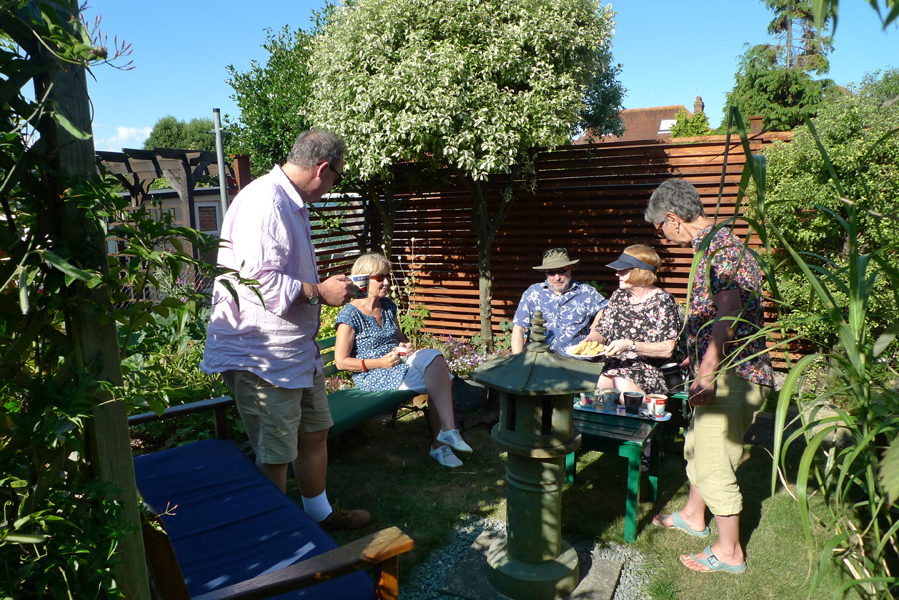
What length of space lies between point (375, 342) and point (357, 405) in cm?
49

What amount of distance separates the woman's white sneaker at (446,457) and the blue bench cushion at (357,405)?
0.43m

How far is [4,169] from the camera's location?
0.88 metres

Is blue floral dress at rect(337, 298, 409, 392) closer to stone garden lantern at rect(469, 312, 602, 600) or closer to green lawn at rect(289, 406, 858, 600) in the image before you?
green lawn at rect(289, 406, 858, 600)

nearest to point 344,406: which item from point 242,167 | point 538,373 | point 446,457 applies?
point 446,457

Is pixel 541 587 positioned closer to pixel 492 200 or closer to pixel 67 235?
pixel 67 235

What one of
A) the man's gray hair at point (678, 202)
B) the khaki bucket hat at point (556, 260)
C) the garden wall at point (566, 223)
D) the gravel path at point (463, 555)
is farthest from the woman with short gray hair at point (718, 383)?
the garden wall at point (566, 223)

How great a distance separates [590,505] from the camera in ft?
11.2

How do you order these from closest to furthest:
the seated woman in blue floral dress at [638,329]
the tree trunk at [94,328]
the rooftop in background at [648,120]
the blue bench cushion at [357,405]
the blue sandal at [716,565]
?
the tree trunk at [94,328], the blue sandal at [716,565], the blue bench cushion at [357,405], the seated woman in blue floral dress at [638,329], the rooftop in background at [648,120]

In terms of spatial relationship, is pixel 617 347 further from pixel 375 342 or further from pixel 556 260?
pixel 375 342

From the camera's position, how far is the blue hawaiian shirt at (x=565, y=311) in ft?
14.3

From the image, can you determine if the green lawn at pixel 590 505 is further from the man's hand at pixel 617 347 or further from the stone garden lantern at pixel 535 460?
the man's hand at pixel 617 347

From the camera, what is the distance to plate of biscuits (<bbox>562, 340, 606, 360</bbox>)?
396cm

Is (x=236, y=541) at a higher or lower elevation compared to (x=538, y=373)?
lower

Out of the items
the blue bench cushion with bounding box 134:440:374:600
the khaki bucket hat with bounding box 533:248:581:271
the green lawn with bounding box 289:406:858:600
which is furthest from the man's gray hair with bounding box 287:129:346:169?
the khaki bucket hat with bounding box 533:248:581:271
